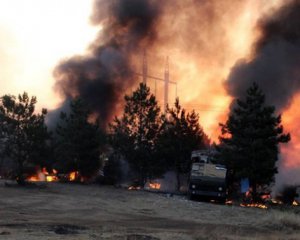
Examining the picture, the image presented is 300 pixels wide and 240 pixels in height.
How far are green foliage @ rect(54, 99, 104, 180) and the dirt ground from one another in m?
15.3

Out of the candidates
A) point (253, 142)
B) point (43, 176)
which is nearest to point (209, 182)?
point (253, 142)

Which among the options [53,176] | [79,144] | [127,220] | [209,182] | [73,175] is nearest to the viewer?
[127,220]

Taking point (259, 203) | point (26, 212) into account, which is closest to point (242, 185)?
point (259, 203)

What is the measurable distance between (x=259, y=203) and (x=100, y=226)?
2424 centimetres

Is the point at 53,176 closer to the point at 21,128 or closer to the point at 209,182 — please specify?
the point at 21,128

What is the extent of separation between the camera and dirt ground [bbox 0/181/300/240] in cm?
1910

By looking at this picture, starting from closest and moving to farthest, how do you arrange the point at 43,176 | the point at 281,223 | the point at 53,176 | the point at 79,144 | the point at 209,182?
the point at 281,223, the point at 209,182, the point at 79,144, the point at 53,176, the point at 43,176

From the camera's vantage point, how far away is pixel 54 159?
5853cm

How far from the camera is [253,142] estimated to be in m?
40.9

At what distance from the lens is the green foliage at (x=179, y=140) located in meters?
53.0

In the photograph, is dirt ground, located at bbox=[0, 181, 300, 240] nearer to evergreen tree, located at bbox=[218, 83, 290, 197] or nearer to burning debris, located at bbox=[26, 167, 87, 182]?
evergreen tree, located at bbox=[218, 83, 290, 197]

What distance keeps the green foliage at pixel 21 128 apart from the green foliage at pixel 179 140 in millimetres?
13606

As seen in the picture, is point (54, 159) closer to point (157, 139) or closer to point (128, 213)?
point (157, 139)

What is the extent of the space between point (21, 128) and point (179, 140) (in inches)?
668
